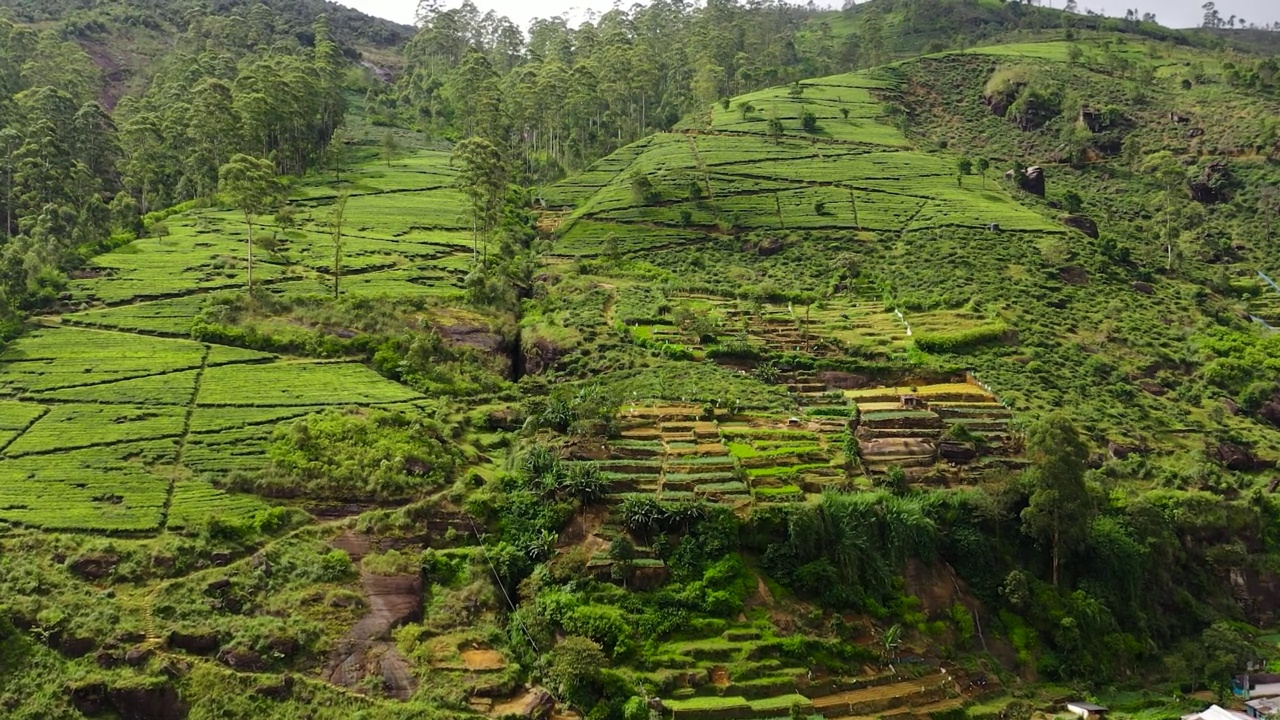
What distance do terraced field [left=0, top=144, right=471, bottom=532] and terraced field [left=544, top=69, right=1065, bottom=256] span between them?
53.3 feet

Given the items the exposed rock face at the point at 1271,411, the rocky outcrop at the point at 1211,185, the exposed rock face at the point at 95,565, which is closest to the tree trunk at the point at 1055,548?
the exposed rock face at the point at 1271,411

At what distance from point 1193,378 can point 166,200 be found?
256ft

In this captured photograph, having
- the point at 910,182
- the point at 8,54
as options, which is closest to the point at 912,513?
the point at 910,182

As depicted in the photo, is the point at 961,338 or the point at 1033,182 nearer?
the point at 961,338

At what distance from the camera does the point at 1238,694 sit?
3716 cm

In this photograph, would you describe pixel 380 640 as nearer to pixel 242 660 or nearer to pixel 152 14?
pixel 242 660

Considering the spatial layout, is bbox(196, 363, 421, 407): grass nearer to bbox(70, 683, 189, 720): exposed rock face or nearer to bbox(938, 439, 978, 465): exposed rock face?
bbox(70, 683, 189, 720): exposed rock face

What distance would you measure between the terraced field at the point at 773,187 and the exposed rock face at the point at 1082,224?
1965mm

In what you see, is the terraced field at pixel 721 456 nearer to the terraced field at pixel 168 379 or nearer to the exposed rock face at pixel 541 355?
the exposed rock face at pixel 541 355

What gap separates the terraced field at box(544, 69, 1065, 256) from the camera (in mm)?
74000

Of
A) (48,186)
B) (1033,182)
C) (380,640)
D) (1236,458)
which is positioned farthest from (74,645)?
(1033,182)

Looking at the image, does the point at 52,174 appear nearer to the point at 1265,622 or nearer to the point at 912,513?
the point at 912,513

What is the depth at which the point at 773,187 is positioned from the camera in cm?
8100

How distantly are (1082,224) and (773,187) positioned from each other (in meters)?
26.6
